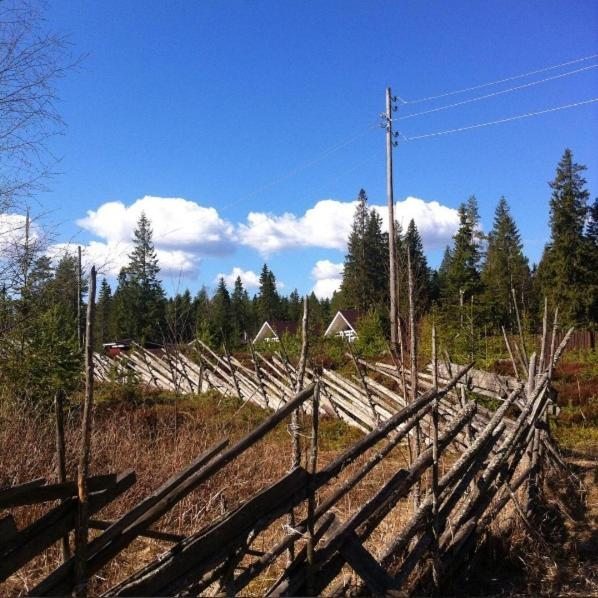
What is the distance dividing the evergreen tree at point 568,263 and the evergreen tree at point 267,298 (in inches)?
1283

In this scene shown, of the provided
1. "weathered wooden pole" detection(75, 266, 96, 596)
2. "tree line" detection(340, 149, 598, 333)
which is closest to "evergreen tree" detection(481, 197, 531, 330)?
"tree line" detection(340, 149, 598, 333)

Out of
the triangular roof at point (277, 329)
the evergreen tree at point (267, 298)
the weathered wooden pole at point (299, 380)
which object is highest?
the evergreen tree at point (267, 298)

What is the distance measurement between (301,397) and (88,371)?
88 cm

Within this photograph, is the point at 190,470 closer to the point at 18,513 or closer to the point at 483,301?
the point at 18,513

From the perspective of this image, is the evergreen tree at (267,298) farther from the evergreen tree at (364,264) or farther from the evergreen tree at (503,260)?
the evergreen tree at (503,260)

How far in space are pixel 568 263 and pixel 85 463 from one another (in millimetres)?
32237

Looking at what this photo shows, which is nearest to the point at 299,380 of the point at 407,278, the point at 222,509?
the point at 222,509

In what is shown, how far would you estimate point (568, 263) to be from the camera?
30.5 meters

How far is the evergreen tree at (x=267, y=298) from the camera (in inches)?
2378

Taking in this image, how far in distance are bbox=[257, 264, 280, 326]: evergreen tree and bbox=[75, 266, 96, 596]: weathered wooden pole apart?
2273 inches

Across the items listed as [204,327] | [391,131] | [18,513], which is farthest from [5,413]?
[391,131]

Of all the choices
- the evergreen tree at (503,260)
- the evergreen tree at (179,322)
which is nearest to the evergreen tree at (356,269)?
the evergreen tree at (503,260)

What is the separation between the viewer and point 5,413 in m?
5.67

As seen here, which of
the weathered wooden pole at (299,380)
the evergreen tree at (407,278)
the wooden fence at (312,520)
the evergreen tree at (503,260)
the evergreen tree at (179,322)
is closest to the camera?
the wooden fence at (312,520)
